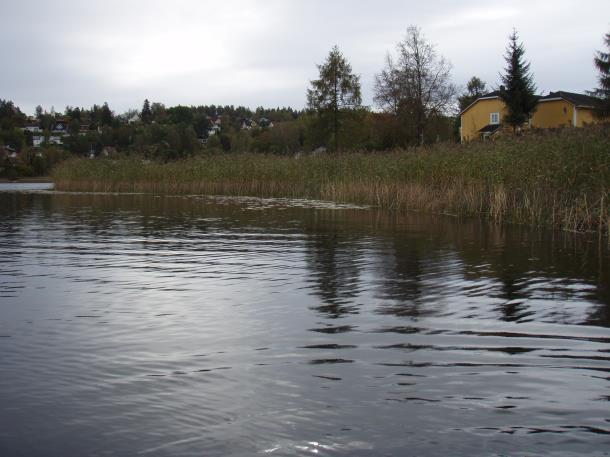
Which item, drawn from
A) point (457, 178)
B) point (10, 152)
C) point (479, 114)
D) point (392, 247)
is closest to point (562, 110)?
point (479, 114)

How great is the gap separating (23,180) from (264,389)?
84666mm

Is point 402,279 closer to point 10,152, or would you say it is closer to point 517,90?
point 517,90

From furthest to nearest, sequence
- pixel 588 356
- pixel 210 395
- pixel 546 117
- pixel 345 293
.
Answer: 1. pixel 546 117
2. pixel 345 293
3. pixel 588 356
4. pixel 210 395

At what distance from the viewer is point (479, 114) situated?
64375 mm

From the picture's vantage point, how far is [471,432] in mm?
3561

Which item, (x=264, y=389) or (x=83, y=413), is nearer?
(x=83, y=413)

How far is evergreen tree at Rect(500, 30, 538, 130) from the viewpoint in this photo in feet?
164

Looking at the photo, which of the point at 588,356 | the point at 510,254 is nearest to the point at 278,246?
the point at 510,254

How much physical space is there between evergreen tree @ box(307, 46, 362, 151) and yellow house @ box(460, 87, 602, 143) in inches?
444

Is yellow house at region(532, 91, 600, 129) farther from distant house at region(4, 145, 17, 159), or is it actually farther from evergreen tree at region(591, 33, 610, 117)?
distant house at region(4, 145, 17, 159)

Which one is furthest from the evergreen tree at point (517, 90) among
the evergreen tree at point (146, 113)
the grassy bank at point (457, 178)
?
the evergreen tree at point (146, 113)

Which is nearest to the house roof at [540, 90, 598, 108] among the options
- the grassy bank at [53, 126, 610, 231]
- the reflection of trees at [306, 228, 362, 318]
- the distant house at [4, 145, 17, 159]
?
the grassy bank at [53, 126, 610, 231]

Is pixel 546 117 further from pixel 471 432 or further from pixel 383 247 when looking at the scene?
pixel 471 432

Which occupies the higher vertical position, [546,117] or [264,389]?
[546,117]
